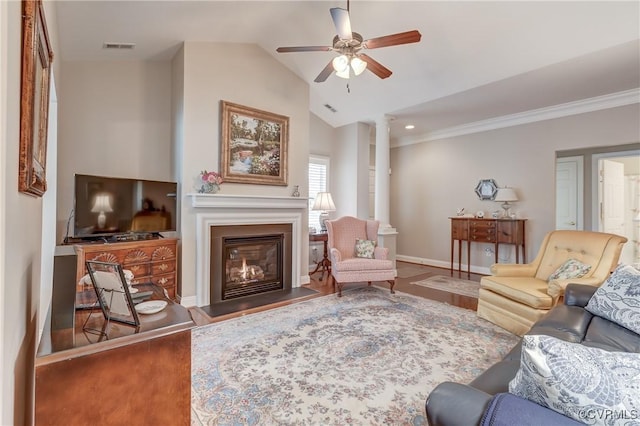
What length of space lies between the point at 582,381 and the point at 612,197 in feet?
20.4

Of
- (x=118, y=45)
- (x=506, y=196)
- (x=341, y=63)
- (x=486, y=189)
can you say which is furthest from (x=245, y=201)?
(x=486, y=189)

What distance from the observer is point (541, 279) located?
10.7 ft

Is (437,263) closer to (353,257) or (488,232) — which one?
(488,232)

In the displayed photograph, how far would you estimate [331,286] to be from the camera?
4730mm

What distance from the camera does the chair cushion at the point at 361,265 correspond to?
13.6 feet

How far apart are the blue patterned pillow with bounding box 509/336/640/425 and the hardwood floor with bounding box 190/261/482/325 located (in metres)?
3.03

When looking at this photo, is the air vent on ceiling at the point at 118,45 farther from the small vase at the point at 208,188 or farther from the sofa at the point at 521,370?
the sofa at the point at 521,370

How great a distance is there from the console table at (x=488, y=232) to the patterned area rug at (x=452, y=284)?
492 millimetres

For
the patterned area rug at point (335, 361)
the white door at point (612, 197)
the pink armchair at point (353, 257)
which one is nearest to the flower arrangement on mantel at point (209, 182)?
the patterned area rug at point (335, 361)

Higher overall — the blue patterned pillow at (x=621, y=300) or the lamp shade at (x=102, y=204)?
the lamp shade at (x=102, y=204)

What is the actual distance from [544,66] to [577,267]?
2.30 metres

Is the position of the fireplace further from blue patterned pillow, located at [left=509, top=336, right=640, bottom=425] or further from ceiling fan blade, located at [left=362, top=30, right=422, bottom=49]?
blue patterned pillow, located at [left=509, top=336, right=640, bottom=425]

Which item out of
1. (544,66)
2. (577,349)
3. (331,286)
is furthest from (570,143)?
(577,349)

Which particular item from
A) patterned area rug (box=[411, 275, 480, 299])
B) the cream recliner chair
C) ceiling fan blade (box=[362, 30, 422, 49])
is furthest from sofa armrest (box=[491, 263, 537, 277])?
ceiling fan blade (box=[362, 30, 422, 49])
